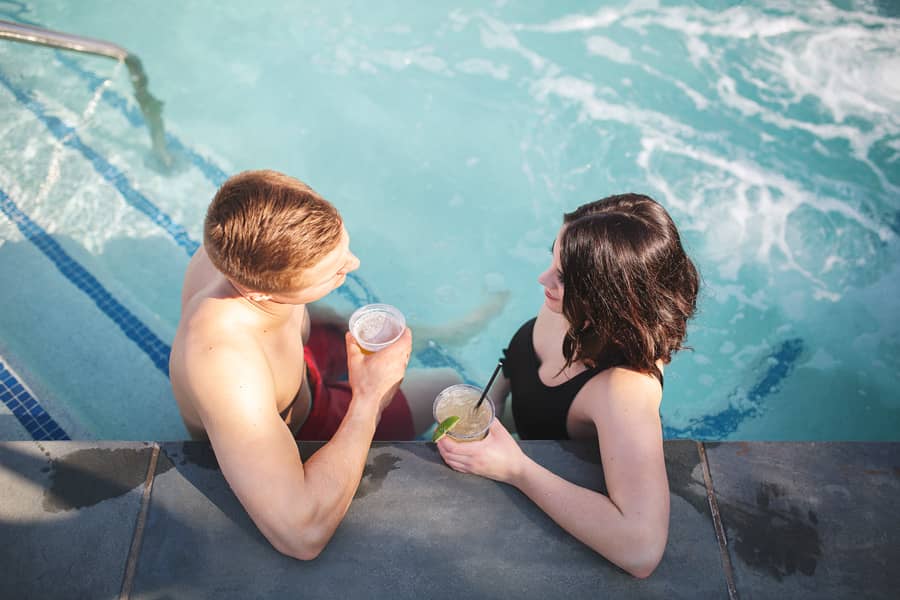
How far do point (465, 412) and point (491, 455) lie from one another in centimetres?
20

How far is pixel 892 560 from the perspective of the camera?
6.81 ft

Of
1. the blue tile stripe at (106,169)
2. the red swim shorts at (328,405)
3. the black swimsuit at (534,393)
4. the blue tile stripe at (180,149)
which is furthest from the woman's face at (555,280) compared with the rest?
the blue tile stripe at (106,169)

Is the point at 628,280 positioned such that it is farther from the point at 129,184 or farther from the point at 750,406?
the point at 129,184

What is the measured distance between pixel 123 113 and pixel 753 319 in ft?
17.4

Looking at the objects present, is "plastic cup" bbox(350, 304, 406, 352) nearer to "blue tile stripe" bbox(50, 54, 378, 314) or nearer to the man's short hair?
the man's short hair

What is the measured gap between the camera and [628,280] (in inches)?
73.2

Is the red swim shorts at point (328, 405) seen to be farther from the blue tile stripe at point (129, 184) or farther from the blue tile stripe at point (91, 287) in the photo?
the blue tile stripe at point (91, 287)

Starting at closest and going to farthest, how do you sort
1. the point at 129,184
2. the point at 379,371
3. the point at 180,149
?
the point at 379,371 → the point at 129,184 → the point at 180,149

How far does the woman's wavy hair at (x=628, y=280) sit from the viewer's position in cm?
186

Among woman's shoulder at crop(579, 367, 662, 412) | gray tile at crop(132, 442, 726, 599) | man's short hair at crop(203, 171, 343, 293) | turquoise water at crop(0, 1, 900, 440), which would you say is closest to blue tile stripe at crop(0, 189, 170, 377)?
turquoise water at crop(0, 1, 900, 440)

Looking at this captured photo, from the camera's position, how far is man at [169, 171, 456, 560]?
5.98ft

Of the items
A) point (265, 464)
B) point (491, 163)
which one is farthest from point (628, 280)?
point (491, 163)

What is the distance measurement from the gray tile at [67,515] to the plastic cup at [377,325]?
94 centimetres

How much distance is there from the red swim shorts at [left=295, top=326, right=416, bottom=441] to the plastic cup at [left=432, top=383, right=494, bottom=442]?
1.60 ft
